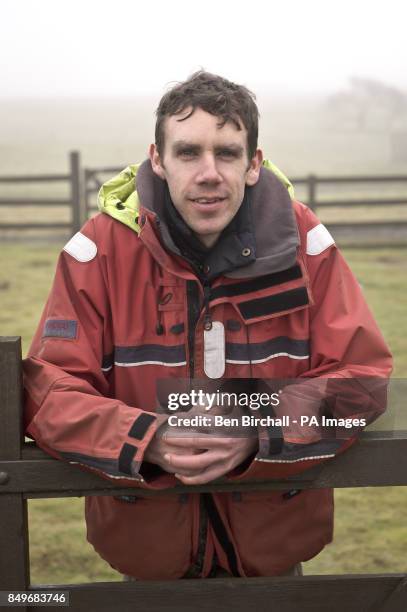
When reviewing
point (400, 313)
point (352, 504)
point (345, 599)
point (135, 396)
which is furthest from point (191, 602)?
point (400, 313)

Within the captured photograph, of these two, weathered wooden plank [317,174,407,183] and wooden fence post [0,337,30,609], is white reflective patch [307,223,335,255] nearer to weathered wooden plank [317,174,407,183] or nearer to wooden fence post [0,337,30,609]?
wooden fence post [0,337,30,609]

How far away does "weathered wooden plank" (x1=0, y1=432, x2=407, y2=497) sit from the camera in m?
1.58

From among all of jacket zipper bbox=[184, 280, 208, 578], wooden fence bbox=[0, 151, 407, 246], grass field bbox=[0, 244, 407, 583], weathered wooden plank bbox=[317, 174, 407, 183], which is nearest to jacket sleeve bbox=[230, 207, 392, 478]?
jacket zipper bbox=[184, 280, 208, 578]

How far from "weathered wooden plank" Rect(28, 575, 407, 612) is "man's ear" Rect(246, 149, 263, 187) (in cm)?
89

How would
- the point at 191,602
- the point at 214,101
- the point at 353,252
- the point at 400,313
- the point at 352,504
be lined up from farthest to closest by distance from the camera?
the point at 353,252
the point at 400,313
the point at 352,504
the point at 214,101
the point at 191,602

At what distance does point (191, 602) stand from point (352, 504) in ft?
7.74

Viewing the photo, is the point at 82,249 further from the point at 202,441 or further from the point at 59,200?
the point at 59,200

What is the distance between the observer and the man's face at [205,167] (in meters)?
1.79

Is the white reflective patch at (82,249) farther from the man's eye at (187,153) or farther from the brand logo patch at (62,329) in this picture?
the man's eye at (187,153)

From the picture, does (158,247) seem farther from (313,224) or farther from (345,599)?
(345,599)

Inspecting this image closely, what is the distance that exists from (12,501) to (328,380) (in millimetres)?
664

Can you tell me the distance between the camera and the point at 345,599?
1.69 metres

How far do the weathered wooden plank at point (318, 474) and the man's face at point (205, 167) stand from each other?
1.88 ft

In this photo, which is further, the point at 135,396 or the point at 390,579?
the point at 135,396
